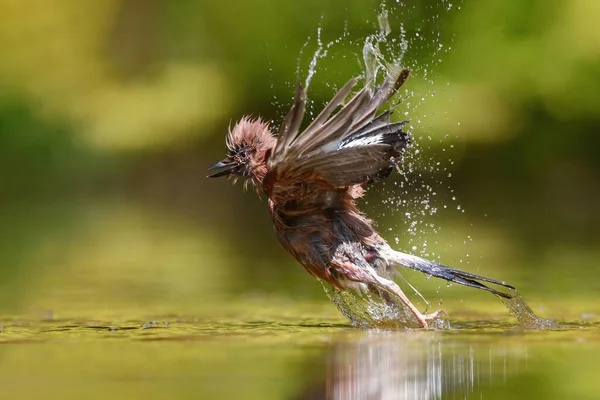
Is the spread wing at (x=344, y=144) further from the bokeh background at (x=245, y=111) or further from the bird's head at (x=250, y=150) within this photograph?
the bokeh background at (x=245, y=111)

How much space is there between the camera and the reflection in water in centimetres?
545

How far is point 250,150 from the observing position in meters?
8.73

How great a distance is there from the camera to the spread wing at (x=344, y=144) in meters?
7.63

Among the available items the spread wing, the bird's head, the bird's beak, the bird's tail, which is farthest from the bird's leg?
the bird's beak

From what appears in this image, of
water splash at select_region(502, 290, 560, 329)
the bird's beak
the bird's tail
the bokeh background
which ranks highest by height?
the bokeh background

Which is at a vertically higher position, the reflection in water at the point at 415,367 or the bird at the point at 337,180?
the bird at the point at 337,180

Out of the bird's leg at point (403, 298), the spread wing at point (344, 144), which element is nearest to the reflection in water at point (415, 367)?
the bird's leg at point (403, 298)

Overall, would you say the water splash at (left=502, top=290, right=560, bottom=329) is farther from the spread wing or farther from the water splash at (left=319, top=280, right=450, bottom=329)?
the spread wing

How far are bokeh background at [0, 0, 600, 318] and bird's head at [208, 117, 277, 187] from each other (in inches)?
152

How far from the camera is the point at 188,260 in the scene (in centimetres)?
1269

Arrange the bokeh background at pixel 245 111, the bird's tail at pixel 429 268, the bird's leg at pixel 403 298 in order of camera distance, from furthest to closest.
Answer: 1. the bokeh background at pixel 245 111
2. the bird's tail at pixel 429 268
3. the bird's leg at pixel 403 298

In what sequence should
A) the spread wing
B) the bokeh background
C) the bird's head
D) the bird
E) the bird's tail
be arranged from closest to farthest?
1. the spread wing
2. the bird
3. the bird's tail
4. the bird's head
5. the bokeh background

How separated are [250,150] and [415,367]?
3.15m

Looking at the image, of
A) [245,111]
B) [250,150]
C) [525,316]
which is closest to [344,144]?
[250,150]
